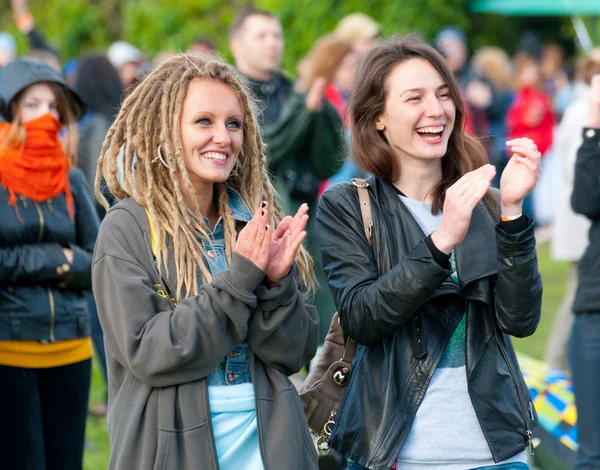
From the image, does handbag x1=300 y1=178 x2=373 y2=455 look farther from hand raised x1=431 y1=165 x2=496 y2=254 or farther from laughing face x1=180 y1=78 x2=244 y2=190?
laughing face x1=180 y1=78 x2=244 y2=190

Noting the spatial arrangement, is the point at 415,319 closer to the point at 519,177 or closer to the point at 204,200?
the point at 519,177

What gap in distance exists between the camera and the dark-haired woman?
338 cm

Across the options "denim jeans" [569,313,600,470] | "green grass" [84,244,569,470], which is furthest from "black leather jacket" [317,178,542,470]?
"green grass" [84,244,569,470]

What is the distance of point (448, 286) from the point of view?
3.51 metres

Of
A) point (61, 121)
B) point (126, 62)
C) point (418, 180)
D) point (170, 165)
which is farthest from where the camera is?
point (126, 62)

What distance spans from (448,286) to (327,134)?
3.68m

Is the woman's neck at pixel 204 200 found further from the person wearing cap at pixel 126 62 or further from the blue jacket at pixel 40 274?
the person wearing cap at pixel 126 62

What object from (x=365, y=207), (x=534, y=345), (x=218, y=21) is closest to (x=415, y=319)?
(x=365, y=207)

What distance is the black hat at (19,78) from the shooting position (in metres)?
4.93

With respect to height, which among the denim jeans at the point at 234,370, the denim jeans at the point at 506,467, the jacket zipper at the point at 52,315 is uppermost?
the denim jeans at the point at 234,370

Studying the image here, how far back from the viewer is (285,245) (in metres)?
3.28

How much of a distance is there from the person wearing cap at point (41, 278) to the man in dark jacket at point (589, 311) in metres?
2.31

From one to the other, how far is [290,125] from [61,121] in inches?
81.5

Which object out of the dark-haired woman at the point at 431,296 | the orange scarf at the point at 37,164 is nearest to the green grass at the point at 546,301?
the orange scarf at the point at 37,164
